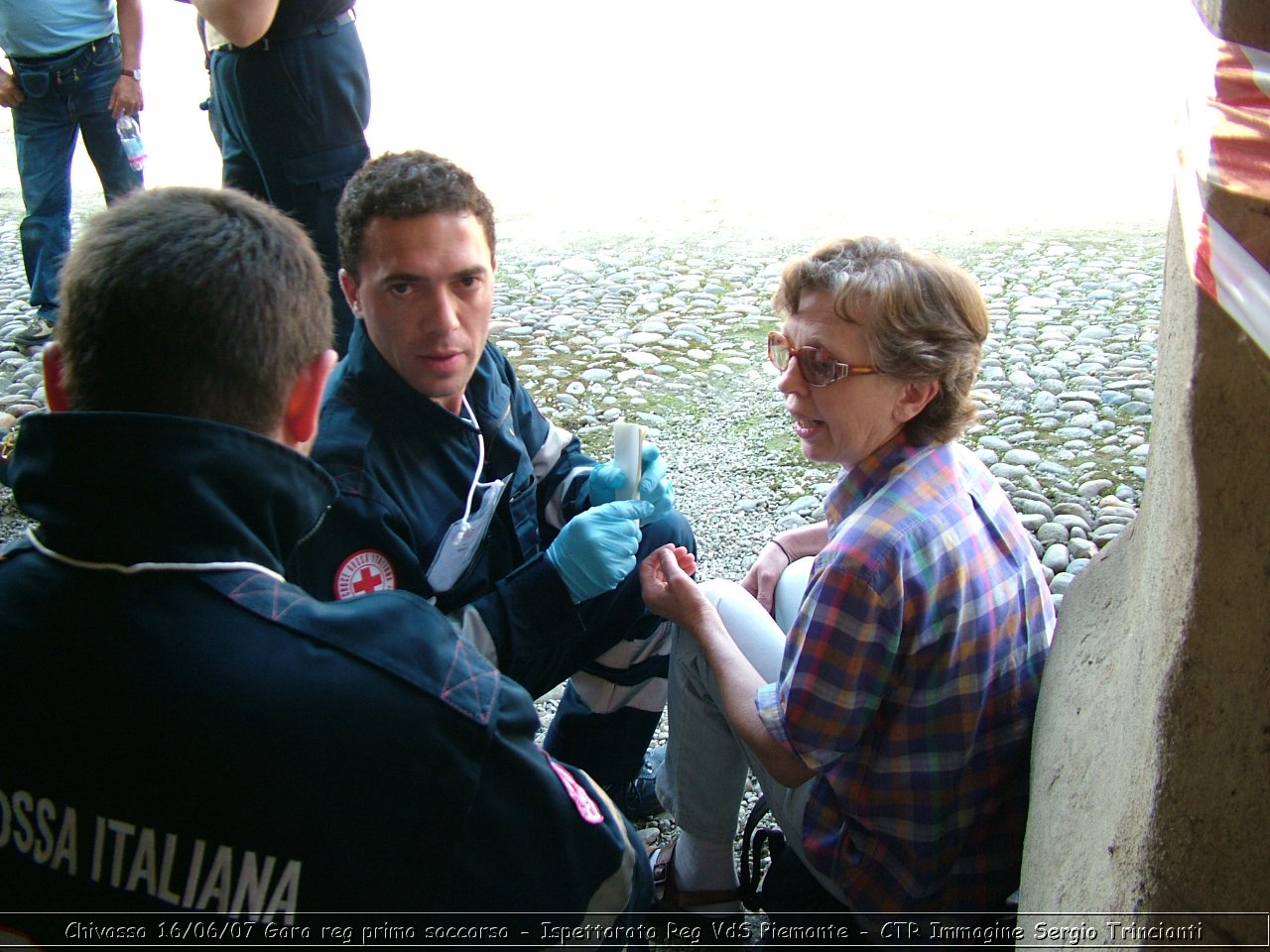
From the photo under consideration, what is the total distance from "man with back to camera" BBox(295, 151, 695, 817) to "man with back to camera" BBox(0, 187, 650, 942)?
976 millimetres

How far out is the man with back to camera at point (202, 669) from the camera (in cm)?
145

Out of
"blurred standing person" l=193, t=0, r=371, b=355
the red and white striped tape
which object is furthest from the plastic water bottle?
the red and white striped tape

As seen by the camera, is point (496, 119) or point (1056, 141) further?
point (496, 119)

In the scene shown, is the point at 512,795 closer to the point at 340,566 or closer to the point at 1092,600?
the point at 340,566

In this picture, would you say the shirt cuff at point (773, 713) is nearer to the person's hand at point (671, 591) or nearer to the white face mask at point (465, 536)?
the person's hand at point (671, 591)

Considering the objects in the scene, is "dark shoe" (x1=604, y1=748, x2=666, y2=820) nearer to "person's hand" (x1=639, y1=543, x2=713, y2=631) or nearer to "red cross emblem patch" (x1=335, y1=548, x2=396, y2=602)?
"person's hand" (x1=639, y1=543, x2=713, y2=631)

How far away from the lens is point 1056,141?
10.6 m

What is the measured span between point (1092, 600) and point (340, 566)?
162 cm

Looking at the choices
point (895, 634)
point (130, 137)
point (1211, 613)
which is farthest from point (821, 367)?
point (130, 137)

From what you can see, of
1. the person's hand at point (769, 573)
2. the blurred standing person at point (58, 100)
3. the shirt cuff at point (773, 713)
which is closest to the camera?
the shirt cuff at point (773, 713)

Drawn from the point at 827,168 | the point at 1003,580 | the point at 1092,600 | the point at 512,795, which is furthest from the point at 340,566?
the point at 827,168

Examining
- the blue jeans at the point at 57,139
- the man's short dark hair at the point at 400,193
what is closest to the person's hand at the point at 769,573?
the man's short dark hair at the point at 400,193

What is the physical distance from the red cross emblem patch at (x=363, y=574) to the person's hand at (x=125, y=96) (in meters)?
5.13

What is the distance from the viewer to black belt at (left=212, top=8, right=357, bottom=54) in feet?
13.9
